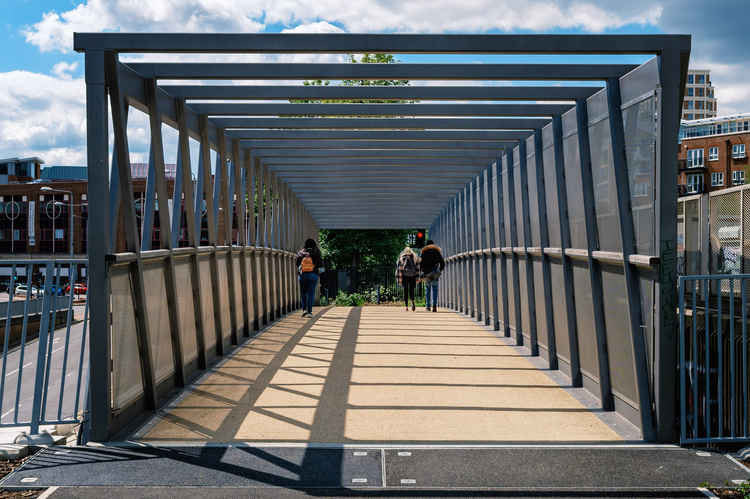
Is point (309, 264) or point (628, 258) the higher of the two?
point (628, 258)

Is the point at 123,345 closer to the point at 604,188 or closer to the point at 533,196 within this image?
the point at 604,188

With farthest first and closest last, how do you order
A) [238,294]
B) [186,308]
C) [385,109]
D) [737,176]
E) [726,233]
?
[737,176], [238,294], [385,109], [726,233], [186,308]

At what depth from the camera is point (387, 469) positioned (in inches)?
187

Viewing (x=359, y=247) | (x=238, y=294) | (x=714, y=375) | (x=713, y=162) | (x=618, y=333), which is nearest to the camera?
(x=714, y=375)

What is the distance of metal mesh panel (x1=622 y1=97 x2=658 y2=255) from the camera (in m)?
5.53

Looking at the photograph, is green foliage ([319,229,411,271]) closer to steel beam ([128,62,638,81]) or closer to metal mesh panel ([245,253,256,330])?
metal mesh panel ([245,253,256,330])

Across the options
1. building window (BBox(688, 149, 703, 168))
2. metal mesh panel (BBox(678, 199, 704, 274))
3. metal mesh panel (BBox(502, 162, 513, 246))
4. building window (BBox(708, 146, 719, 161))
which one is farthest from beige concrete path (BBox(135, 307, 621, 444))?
building window (BBox(688, 149, 703, 168))

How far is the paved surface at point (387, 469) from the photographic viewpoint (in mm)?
4426

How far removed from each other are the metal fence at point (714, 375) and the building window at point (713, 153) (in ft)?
252

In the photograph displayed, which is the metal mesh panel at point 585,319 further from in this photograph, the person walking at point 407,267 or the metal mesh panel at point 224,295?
the person walking at point 407,267

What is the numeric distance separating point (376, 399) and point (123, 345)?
2313mm

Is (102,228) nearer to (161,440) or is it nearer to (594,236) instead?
(161,440)

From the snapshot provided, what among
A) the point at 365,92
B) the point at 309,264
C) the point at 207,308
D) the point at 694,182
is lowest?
the point at 207,308

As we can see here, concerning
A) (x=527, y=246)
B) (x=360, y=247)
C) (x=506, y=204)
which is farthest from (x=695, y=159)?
(x=527, y=246)
